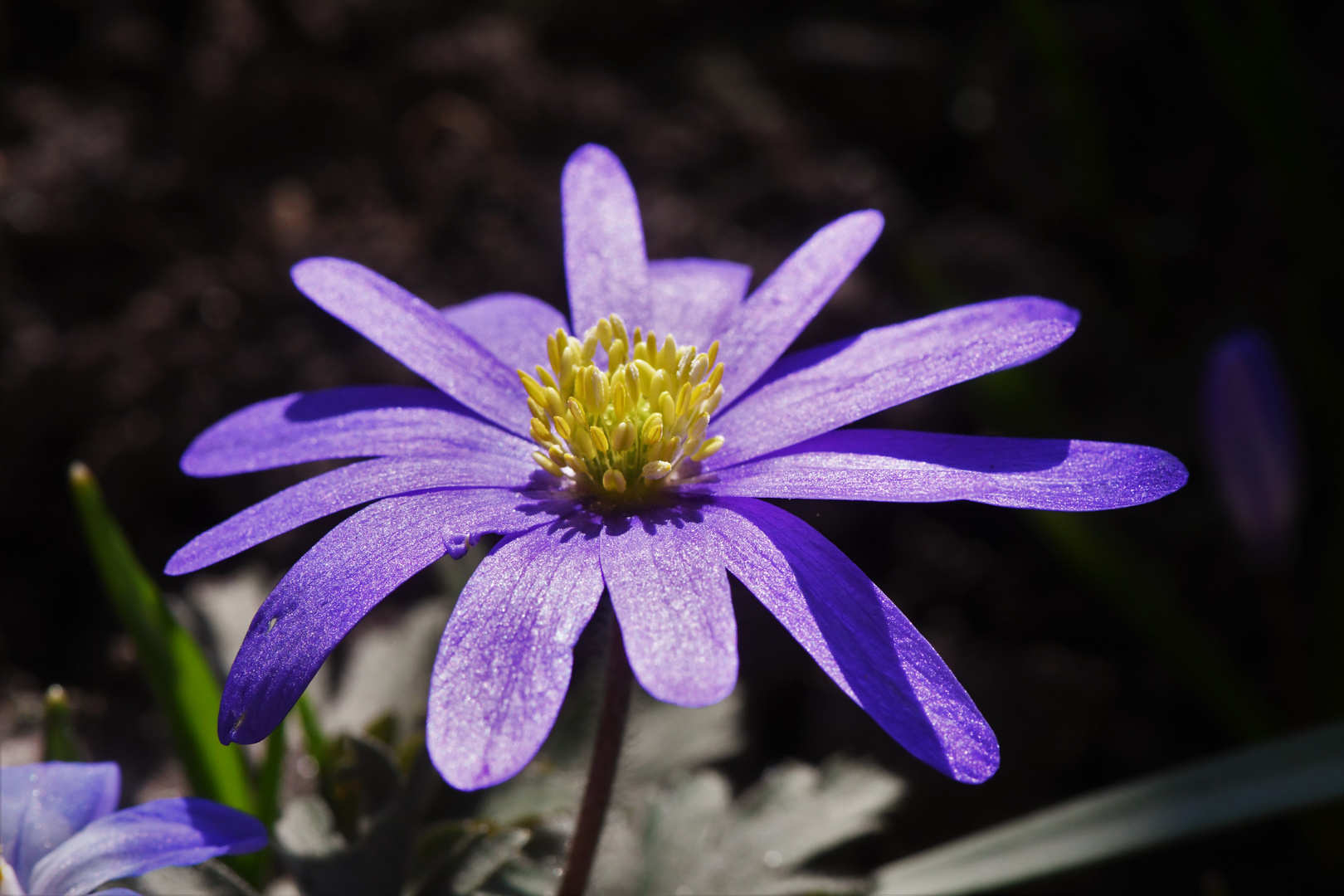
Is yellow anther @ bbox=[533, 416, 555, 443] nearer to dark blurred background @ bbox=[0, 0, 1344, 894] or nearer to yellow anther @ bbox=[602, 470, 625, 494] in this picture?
yellow anther @ bbox=[602, 470, 625, 494]

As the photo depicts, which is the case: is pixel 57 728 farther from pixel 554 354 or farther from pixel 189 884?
pixel 554 354

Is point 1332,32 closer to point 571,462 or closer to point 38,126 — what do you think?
point 571,462

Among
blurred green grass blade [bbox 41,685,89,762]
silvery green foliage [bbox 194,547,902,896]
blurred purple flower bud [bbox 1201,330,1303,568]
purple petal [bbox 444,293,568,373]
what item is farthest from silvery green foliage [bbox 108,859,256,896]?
blurred purple flower bud [bbox 1201,330,1303,568]

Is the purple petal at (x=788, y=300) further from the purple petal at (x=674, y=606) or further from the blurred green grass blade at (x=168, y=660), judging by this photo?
the blurred green grass blade at (x=168, y=660)

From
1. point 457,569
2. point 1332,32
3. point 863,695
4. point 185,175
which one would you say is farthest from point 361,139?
point 1332,32

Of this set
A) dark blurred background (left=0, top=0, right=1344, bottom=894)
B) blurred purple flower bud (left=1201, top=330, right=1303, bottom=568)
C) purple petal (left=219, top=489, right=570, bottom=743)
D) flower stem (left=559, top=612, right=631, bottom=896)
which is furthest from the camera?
dark blurred background (left=0, top=0, right=1344, bottom=894)

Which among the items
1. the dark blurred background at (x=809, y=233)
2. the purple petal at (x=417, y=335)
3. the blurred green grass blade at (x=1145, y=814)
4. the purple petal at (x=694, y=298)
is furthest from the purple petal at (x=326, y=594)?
the dark blurred background at (x=809, y=233)

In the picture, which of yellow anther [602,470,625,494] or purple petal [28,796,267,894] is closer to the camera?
purple petal [28,796,267,894]
